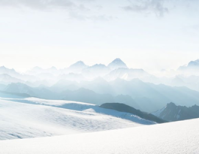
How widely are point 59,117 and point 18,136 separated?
115ft

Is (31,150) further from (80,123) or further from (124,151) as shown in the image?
(80,123)

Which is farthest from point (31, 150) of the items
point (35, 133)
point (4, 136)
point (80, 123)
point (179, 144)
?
point (80, 123)

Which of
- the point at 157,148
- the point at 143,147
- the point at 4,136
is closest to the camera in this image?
the point at 157,148

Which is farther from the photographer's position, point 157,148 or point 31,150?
point 31,150

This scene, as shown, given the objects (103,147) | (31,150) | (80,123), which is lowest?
(80,123)

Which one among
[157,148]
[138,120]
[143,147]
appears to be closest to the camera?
[157,148]

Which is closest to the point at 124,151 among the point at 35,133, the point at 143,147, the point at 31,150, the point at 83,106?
the point at 143,147

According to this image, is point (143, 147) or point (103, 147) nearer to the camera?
point (143, 147)

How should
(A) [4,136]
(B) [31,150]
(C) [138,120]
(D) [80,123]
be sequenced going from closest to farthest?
(B) [31,150]
(A) [4,136]
(D) [80,123]
(C) [138,120]

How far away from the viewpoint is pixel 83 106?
120125mm

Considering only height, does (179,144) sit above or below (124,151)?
above

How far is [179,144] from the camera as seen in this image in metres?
8.74

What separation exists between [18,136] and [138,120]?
232 feet

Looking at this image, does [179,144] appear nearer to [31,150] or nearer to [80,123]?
[31,150]
